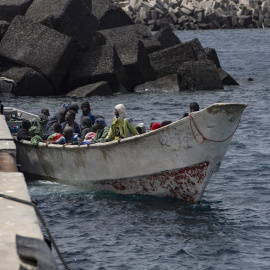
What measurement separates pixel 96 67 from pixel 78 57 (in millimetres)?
1109

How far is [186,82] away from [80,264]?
70.4ft

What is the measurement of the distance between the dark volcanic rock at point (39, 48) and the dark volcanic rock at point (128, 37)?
10.7 feet

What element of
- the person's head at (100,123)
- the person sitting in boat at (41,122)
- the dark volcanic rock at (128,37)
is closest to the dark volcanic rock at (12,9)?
the dark volcanic rock at (128,37)

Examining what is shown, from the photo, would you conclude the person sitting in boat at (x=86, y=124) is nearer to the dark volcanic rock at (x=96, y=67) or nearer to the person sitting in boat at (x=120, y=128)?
the person sitting in boat at (x=120, y=128)

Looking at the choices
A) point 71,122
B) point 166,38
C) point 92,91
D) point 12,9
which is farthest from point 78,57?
point 71,122

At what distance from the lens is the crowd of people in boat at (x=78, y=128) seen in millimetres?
14352

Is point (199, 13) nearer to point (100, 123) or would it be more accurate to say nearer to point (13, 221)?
point (100, 123)

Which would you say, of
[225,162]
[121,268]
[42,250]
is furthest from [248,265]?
[225,162]

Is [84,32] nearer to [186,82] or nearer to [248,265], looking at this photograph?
[186,82]

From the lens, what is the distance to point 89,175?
585 inches

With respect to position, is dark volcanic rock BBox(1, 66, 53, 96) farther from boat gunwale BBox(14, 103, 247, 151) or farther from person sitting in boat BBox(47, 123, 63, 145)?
boat gunwale BBox(14, 103, 247, 151)

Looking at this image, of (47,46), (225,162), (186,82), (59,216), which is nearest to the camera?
(59,216)

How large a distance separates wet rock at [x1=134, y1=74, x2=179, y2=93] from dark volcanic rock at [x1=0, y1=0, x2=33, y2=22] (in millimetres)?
6165

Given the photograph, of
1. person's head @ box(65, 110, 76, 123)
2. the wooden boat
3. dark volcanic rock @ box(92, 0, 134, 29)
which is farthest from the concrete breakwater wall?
the wooden boat
